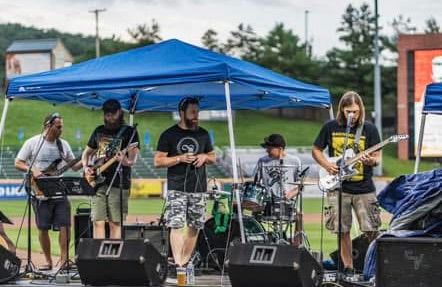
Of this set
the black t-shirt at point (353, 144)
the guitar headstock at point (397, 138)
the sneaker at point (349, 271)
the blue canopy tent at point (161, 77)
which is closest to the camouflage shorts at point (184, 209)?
the blue canopy tent at point (161, 77)

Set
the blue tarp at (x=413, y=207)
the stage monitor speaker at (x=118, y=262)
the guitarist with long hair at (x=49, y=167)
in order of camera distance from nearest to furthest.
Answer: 1. the blue tarp at (x=413, y=207)
2. the stage monitor speaker at (x=118, y=262)
3. the guitarist with long hair at (x=49, y=167)

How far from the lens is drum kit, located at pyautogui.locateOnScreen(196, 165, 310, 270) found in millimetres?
10938

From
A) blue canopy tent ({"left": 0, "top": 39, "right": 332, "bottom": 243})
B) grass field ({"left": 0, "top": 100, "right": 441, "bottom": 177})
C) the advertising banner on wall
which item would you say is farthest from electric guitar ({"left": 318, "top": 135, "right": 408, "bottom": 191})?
grass field ({"left": 0, "top": 100, "right": 441, "bottom": 177})

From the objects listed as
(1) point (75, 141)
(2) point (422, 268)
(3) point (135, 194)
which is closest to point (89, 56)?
(1) point (75, 141)

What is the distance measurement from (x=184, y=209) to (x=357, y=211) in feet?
6.03

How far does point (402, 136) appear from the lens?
10.3 m

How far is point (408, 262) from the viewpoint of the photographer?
8.34 m

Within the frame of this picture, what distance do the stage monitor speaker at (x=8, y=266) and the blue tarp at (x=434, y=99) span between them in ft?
16.3

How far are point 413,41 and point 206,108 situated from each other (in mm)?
48620

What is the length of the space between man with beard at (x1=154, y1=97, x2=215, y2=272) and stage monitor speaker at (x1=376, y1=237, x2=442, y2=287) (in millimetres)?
2536

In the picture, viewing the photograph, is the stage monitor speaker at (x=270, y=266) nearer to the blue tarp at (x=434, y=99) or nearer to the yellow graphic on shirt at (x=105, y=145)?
the yellow graphic on shirt at (x=105, y=145)

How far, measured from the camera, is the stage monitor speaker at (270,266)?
8.72 meters

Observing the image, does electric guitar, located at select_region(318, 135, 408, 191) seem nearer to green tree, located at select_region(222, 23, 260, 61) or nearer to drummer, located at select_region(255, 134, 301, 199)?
drummer, located at select_region(255, 134, 301, 199)

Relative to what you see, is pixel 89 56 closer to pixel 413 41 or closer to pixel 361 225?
pixel 413 41
